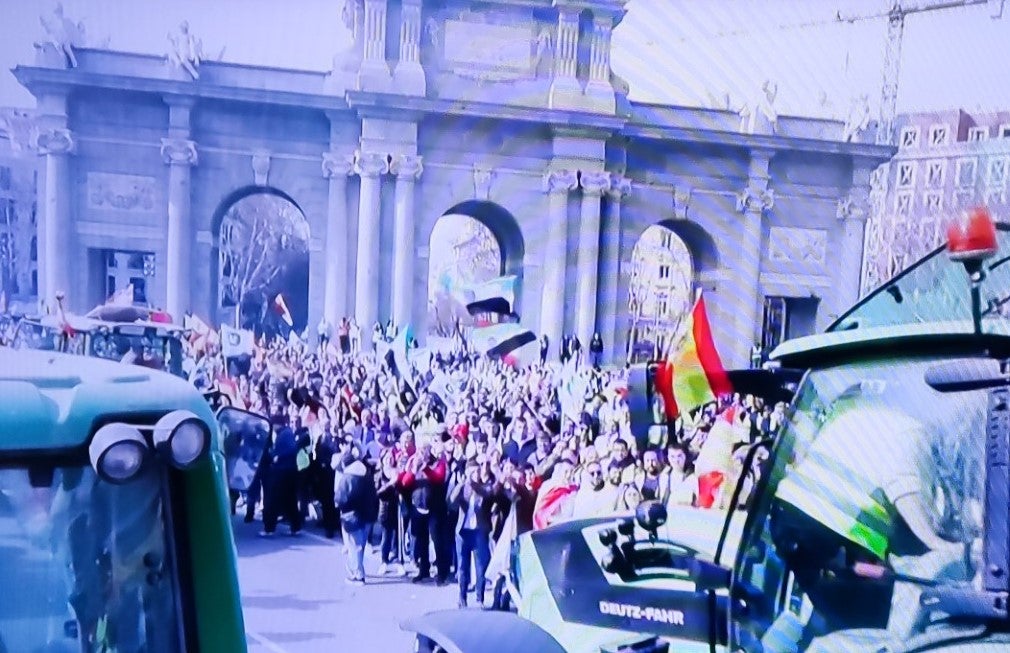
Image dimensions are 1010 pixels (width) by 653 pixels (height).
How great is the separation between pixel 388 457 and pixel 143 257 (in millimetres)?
1522

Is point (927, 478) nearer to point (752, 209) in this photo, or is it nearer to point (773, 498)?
point (773, 498)

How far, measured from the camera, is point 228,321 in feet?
11.8

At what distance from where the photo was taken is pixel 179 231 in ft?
11.7

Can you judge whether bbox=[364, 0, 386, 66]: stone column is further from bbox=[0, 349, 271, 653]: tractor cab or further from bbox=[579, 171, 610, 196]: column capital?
bbox=[0, 349, 271, 653]: tractor cab

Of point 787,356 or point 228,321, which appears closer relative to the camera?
point 787,356

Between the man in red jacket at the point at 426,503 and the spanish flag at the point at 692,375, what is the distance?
1455mm

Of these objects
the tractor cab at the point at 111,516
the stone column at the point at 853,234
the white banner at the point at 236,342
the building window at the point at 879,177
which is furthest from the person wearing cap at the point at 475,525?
the tractor cab at the point at 111,516

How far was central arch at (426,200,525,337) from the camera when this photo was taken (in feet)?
12.2

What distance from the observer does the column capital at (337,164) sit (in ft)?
11.5

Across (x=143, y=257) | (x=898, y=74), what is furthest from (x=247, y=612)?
(x=898, y=74)

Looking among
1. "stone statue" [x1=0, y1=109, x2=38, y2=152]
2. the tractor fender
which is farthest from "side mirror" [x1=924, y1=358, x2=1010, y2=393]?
"stone statue" [x1=0, y1=109, x2=38, y2=152]

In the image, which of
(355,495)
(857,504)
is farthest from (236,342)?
(857,504)

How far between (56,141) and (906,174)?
11.3ft

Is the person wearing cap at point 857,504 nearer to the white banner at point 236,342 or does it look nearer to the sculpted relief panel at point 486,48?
the sculpted relief panel at point 486,48
